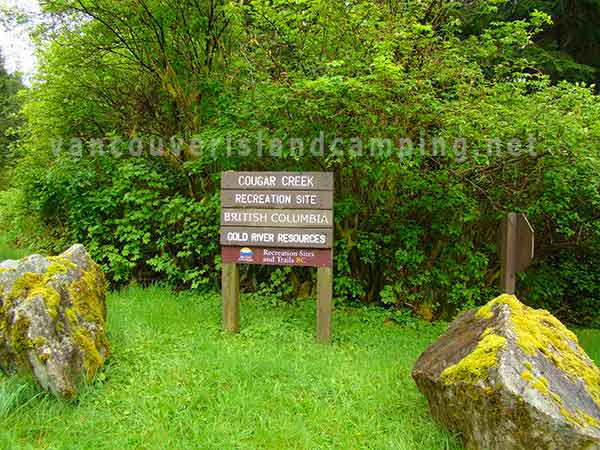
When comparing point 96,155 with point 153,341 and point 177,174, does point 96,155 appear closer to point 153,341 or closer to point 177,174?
point 177,174

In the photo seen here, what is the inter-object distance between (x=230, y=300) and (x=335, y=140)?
2.29 metres

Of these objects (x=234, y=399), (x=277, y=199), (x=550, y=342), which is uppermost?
(x=277, y=199)

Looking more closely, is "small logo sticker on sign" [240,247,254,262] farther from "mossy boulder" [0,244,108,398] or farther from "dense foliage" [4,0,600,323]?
"mossy boulder" [0,244,108,398]

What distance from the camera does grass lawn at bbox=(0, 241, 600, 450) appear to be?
3020mm

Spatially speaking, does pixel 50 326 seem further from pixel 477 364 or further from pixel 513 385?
pixel 513 385

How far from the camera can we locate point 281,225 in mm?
4941

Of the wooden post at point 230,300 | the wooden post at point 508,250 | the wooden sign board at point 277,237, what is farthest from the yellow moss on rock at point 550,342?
the wooden post at point 230,300

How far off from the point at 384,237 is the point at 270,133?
217 centimetres

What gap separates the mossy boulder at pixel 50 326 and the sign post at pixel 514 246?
3.65 metres

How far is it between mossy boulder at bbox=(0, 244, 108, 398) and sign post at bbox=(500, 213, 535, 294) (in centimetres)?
365

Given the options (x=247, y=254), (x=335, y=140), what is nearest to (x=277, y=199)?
(x=247, y=254)

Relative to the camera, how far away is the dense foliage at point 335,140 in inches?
212
